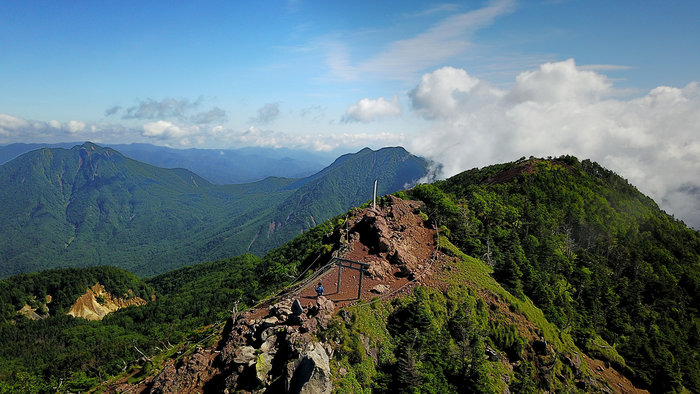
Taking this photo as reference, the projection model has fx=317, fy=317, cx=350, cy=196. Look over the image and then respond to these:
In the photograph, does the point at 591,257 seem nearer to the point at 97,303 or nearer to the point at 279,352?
the point at 279,352

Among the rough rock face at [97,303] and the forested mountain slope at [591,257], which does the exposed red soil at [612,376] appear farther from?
the rough rock face at [97,303]

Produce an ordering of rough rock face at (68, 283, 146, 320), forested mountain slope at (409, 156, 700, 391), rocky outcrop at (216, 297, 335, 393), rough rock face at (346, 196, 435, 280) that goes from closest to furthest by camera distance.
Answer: rocky outcrop at (216, 297, 335, 393)
rough rock face at (346, 196, 435, 280)
forested mountain slope at (409, 156, 700, 391)
rough rock face at (68, 283, 146, 320)

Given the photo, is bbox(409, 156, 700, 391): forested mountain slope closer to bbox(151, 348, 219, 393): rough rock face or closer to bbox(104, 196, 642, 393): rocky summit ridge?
bbox(104, 196, 642, 393): rocky summit ridge

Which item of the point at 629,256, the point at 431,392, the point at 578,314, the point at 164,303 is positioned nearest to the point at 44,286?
the point at 164,303

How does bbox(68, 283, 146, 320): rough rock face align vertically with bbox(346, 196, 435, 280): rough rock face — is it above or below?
below

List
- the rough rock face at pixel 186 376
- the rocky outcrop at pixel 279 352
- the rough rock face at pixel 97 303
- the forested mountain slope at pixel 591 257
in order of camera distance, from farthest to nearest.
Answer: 1. the rough rock face at pixel 97 303
2. the forested mountain slope at pixel 591 257
3. the rough rock face at pixel 186 376
4. the rocky outcrop at pixel 279 352

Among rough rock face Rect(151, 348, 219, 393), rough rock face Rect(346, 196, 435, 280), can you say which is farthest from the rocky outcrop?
rough rock face Rect(346, 196, 435, 280)

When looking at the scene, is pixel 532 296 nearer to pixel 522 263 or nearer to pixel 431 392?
pixel 522 263

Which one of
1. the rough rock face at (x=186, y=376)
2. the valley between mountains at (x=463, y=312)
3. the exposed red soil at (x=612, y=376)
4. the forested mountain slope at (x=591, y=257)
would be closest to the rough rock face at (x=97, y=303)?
the valley between mountains at (x=463, y=312)
